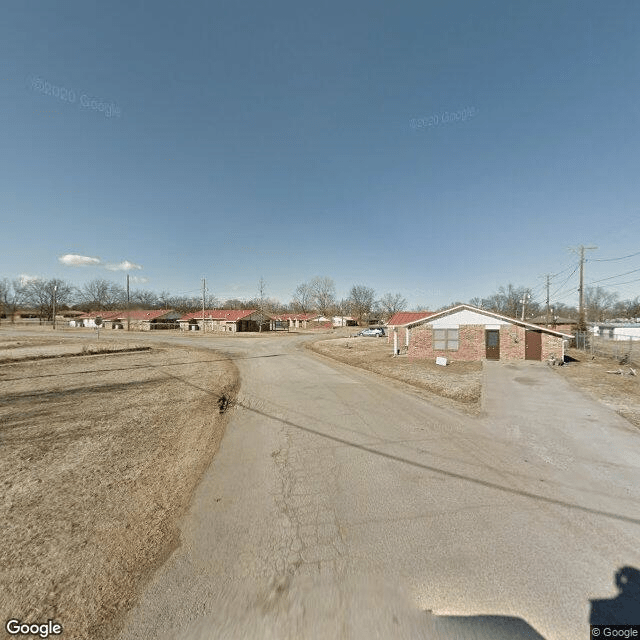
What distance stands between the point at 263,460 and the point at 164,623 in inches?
113

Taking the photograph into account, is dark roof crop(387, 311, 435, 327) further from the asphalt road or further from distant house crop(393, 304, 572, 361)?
the asphalt road

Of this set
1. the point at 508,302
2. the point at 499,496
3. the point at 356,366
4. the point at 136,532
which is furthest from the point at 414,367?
the point at 508,302

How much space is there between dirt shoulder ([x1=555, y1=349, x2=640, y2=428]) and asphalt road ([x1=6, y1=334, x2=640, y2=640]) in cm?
291

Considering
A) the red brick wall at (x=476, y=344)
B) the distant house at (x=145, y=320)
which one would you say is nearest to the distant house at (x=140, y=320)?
the distant house at (x=145, y=320)

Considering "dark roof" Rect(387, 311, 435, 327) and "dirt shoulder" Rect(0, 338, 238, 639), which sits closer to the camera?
"dirt shoulder" Rect(0, 338, 238, 639)

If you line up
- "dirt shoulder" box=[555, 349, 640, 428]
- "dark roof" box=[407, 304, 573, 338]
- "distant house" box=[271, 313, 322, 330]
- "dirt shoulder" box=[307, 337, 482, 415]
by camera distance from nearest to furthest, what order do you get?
"dirt shoulder" box=[555, 349, 640, 428]
"dirt shoulder" box=[307, 337, 482, 415]
"dark roof" box=[407, 304, 573, 338]
"distant house" box=[271, 313, 322, 330]

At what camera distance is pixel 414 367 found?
16.6 m

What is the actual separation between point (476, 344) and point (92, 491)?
2115 centimetres

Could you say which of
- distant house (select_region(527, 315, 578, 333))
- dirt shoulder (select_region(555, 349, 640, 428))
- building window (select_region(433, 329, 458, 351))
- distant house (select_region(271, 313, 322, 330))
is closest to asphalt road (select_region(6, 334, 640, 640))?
dirt shoulder (select_region(555, 349, 640, 428))

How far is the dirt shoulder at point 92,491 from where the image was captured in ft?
8.45

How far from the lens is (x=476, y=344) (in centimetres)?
2006

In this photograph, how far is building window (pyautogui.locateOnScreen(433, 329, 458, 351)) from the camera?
20625 millimetres

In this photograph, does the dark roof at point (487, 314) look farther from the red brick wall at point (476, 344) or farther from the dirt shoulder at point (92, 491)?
the dirt shoulder at point (92, 491)

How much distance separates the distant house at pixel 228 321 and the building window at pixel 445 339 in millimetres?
38538
